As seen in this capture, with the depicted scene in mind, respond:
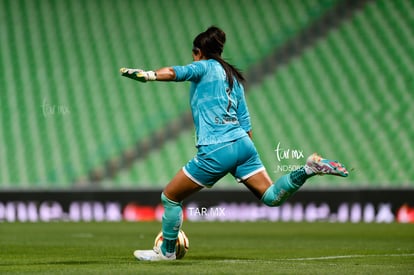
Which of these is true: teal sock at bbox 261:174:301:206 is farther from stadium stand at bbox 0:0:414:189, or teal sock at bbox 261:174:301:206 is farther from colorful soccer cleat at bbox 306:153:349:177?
stadium stand at bbox 0:0:414:189

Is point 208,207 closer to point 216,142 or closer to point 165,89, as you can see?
point 165,89

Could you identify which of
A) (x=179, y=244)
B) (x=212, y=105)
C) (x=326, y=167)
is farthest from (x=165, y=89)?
(x=326, y=167)

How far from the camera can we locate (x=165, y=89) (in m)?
18.7

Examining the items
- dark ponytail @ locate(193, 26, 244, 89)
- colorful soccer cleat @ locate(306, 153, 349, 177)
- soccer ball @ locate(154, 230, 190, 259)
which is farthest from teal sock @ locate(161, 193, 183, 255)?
colorful soccer cleat @ locate(306, 153, 349, 177)

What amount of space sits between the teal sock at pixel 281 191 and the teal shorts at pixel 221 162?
220 millimetres

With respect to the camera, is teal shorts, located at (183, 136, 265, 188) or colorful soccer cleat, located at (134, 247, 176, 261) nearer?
teal shorts, located at (183, 136, 265, 188)

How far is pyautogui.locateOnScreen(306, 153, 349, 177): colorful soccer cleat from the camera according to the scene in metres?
6.66

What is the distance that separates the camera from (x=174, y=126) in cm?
1831

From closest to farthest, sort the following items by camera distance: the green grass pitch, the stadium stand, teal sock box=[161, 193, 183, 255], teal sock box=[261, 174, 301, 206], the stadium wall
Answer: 1. the green grass pitch
2. teal sock box=[261, 174, 301, 206]
3. teal sock box=[161, 193, 183, 255]
4. the stadium wall
5. the stadium stand

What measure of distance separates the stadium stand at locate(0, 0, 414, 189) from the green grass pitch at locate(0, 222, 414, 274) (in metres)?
2.53

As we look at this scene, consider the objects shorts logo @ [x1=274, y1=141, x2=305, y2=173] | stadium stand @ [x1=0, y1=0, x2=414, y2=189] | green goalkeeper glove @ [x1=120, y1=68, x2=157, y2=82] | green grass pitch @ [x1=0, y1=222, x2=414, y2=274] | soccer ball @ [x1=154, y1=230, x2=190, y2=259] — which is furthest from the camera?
stadium stand @ [x1=0, y1=0, x2=414, y2=189]

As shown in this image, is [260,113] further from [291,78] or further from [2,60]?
[2,60]

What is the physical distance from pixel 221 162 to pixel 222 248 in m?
2.88

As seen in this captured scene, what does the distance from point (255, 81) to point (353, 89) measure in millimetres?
1981
